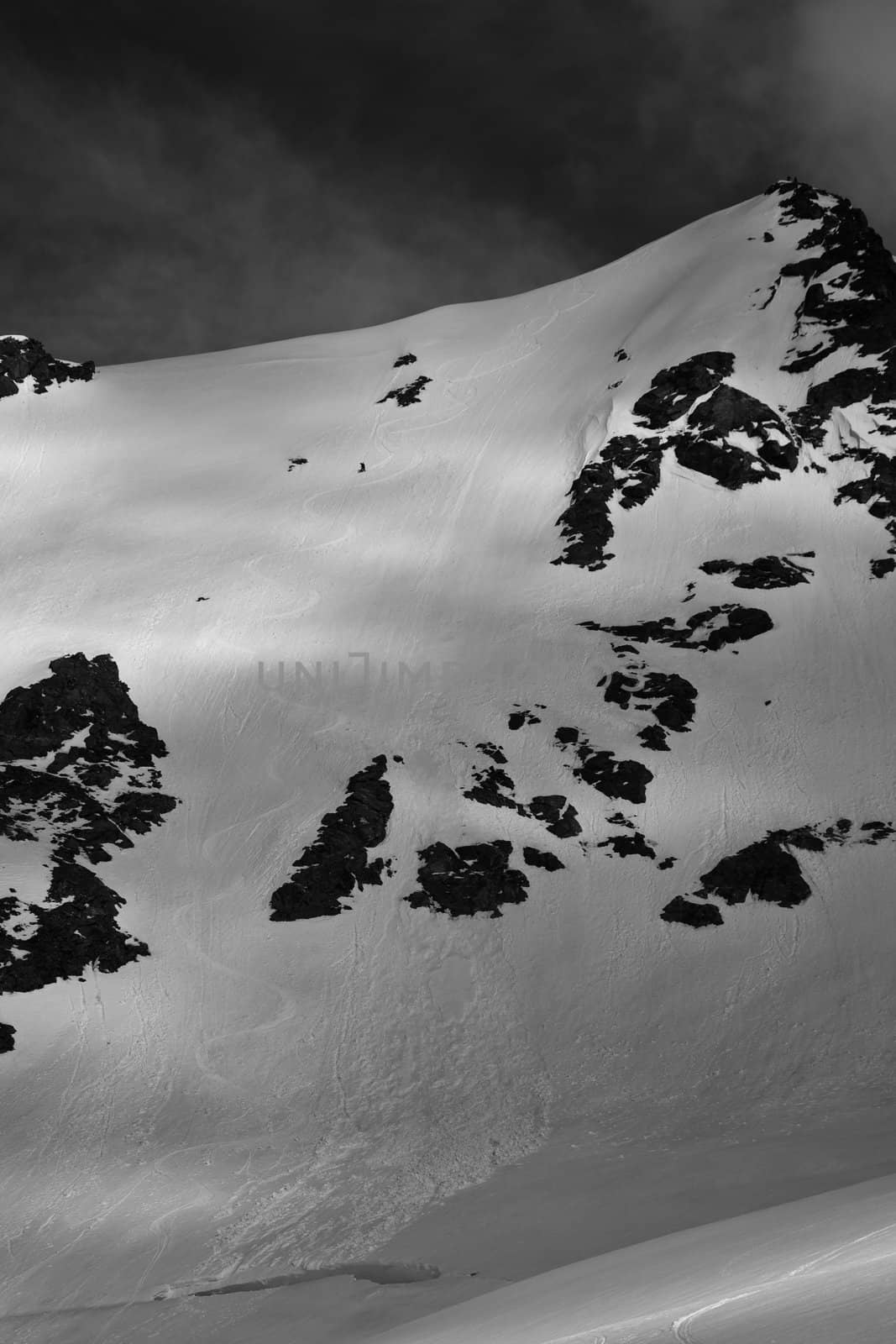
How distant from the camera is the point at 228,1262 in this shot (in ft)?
84.4

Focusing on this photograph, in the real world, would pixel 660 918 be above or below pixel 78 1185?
above

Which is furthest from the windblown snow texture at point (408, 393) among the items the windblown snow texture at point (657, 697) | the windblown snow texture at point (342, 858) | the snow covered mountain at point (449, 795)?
the windblown snow texture at point (342, 858)

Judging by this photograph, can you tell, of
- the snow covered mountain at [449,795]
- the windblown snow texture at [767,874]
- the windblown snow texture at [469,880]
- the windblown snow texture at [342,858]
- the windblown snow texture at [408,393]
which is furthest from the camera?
the windblown snow texture at [408,393]

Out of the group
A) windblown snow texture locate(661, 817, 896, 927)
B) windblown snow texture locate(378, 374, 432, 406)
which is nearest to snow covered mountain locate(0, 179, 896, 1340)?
windblown snow texture locate(661, 817, 896, 927)

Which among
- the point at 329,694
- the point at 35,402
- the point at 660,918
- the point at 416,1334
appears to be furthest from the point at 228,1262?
the point at 35,402

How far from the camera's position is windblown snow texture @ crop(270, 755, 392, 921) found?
1671 inches

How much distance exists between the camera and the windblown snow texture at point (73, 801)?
39.4m

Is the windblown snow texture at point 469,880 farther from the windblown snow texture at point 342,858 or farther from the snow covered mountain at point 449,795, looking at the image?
the windblown snow texture at point 342,858

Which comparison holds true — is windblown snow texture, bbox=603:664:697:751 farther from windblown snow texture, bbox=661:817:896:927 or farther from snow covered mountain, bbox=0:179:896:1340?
windblown snow texture, bbox=661:817:896:927

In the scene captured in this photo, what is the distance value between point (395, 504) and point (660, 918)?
35.9m

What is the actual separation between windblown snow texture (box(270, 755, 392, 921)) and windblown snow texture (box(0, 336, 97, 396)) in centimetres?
5421

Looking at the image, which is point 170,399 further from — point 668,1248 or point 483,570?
point 668,1248

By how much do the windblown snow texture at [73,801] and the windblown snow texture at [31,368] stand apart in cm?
4081

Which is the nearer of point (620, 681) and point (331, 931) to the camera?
point (331, 931)
